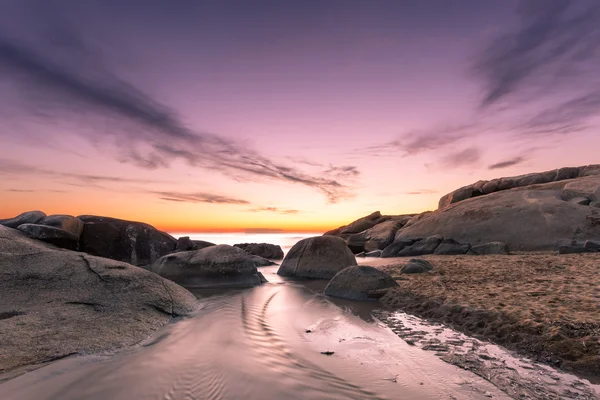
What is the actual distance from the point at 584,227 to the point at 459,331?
69.8 feet

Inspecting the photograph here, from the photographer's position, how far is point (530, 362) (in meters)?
4.39

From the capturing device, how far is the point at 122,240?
13812 millimetres

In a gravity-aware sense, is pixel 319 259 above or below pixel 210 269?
above

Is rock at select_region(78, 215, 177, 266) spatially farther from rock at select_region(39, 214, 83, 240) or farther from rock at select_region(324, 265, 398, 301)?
rock at select_region(324, 265, 398, 301)

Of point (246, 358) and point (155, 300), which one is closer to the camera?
point (246, 358)

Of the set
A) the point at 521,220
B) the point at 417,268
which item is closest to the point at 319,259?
the point at 417,268

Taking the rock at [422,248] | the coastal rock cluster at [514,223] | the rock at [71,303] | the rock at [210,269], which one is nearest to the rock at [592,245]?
the coastal rock cluster at [514,223]

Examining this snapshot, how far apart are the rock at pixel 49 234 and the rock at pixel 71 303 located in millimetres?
884

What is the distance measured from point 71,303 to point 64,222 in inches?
277

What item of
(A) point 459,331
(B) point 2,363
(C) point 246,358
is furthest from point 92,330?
(A) point 459,331

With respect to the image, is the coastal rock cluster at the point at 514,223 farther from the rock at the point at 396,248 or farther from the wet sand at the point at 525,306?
the wet sand at the point at 525,306

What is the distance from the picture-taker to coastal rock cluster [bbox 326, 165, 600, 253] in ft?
65.6

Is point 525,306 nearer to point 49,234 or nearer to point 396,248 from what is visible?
point 49,234

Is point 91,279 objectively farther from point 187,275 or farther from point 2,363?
point 187,275
